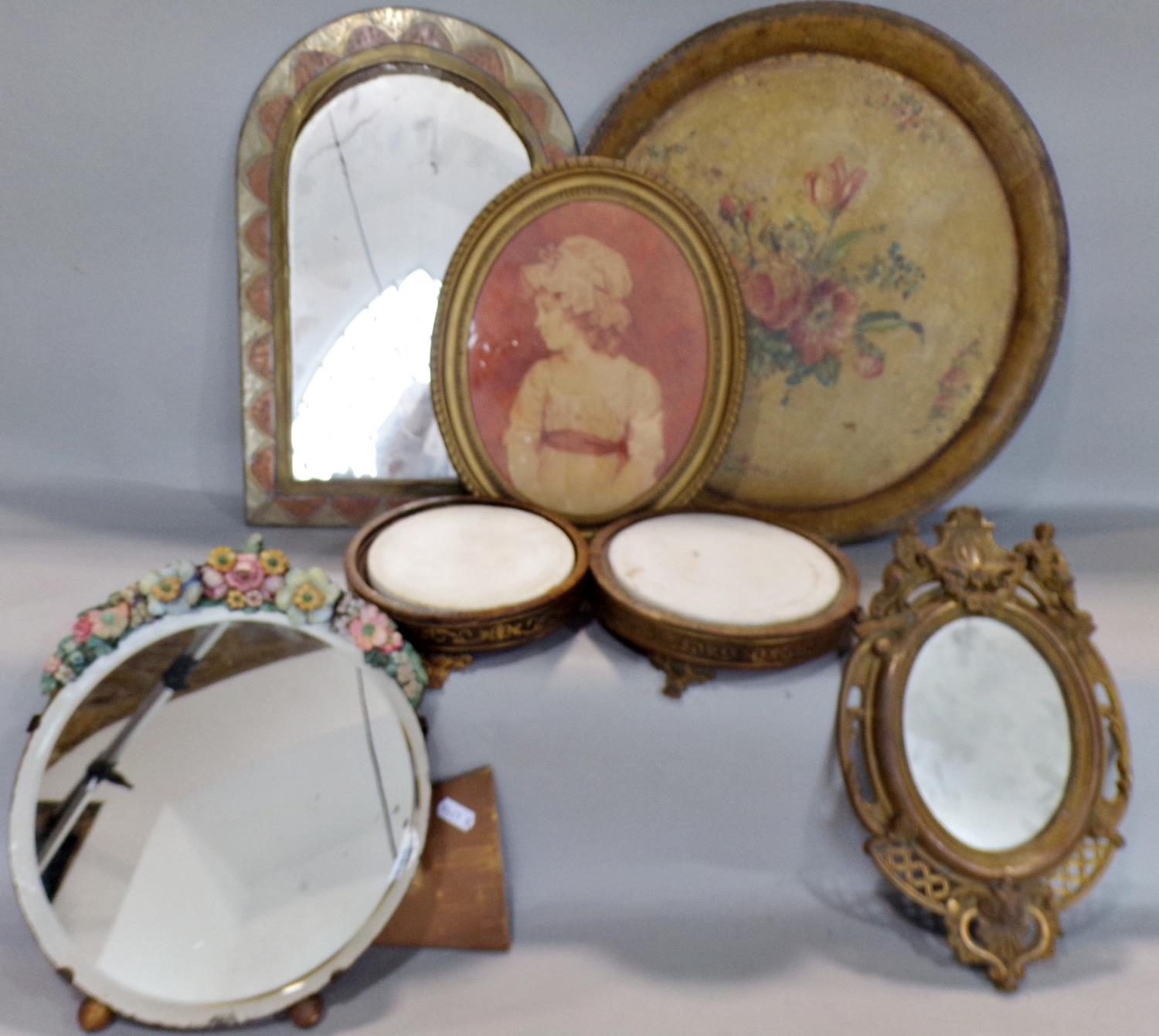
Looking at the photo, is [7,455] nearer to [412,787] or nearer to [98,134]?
[98,134]

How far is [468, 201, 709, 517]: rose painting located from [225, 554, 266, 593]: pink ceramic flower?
1.08 feet

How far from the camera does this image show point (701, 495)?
1.19m

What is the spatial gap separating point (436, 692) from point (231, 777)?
0.69 ft

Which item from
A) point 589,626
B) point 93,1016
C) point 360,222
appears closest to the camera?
point 93,1016

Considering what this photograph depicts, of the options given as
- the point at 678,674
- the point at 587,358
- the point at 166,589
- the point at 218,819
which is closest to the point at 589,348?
the point at 587,358

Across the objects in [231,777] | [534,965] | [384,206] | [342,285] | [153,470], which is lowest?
[534,965]

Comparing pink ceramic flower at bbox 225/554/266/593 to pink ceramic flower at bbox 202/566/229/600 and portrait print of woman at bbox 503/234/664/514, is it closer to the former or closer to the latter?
pink ceramic flower at bbox 202/566/229/600

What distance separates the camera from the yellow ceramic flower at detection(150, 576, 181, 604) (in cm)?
78

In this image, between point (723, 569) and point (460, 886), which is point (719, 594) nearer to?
point (723, 569)

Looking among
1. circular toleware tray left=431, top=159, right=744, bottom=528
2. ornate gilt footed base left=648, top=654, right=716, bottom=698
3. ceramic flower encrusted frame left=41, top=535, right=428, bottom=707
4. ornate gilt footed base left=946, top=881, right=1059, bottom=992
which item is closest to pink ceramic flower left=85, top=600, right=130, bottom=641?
ceramic flower encrusted frame left=41, top=535, right=428, bottom=707

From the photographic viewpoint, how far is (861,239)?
1.13 metres

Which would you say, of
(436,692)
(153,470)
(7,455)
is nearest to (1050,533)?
(436,692)

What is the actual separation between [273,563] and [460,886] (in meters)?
0.38

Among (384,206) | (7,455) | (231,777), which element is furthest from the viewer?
(7,455)
